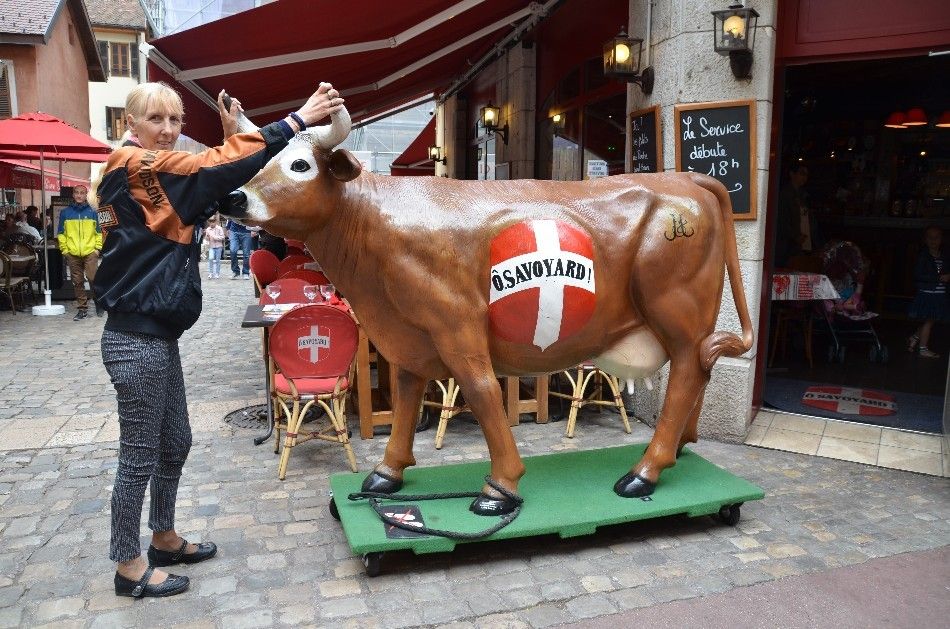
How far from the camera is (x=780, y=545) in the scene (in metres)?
3.54

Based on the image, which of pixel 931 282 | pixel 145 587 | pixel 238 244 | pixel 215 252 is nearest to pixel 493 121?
pixel 931 282

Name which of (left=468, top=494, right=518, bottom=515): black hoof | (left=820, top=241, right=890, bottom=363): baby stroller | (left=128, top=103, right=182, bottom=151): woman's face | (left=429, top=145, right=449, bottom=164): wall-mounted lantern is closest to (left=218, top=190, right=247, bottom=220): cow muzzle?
(left=128, top=103, right=182, bottom=151): woman's face

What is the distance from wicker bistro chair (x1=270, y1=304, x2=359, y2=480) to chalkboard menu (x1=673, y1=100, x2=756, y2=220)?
2.62 meters

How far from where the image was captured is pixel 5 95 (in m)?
16.2

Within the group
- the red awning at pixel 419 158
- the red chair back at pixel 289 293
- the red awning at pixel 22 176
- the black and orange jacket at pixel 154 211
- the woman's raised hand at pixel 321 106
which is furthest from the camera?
the red awning at pixel 419 158

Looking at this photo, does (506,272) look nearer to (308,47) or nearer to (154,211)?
(154,211)

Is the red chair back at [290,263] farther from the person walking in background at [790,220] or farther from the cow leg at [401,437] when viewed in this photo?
the person walking in background at [790,220]

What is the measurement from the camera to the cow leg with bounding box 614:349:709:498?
12.0 ft

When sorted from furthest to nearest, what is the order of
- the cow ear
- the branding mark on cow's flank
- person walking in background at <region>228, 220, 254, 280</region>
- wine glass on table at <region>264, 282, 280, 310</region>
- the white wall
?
1. the white wall
2. person walking in background at <region>228, 220, 254, 280</region>
3. wine glass on table at <region>264, 282, 280, 310</region>
4. the branding mark on cow's flank
5. the cow ear

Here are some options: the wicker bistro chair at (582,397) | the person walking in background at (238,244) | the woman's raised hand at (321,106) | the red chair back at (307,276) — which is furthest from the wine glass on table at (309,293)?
the person walking in background at (238,244)

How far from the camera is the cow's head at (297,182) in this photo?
304cm

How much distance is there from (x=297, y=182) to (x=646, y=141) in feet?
10.2

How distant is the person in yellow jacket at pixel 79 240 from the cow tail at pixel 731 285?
8919 mm

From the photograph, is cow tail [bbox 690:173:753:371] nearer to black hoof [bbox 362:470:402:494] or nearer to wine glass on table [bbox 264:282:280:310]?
black hoof [bbox 362:470:402:494]
